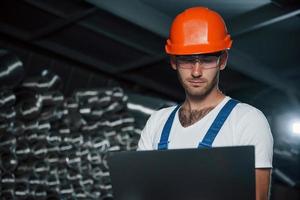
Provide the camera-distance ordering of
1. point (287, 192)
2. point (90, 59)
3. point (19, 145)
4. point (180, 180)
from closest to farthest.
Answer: point (180, 180) < point (19, 145) < point (90, 59) < point (287, 192)

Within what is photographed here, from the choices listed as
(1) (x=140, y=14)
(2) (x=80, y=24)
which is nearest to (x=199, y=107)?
(1) (x=140, y=14)

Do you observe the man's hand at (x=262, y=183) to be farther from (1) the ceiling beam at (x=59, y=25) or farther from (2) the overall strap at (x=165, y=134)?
(1) the ceiling beam at (x=59, y=25)

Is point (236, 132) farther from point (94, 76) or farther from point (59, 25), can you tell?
point (94, 76)

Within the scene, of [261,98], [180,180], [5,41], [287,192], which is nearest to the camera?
[180,180]

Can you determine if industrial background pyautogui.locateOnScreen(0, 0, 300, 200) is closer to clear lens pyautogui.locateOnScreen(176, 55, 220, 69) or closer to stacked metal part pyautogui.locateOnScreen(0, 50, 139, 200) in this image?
stacked metal part pyautogui.locateOnScreen(0, 50, 139, 200)

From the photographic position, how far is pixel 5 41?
21.3 ft

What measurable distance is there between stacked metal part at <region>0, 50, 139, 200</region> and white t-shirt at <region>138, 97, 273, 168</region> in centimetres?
320

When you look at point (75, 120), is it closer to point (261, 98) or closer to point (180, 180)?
point (261, 98)

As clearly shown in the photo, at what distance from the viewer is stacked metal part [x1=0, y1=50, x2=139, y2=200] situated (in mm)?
5141

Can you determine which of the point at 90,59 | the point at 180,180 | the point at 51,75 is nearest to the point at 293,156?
the point at 90,59

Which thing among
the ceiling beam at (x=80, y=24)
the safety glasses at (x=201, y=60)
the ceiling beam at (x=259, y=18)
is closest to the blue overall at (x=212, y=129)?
the safety glasses at (x=201, y=60)

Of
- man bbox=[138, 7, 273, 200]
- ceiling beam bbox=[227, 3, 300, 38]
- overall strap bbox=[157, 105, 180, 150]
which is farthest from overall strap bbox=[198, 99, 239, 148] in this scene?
ceiling beam bbox=[227, 3, 300, 38]

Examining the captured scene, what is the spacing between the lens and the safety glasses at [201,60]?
2.03 meters

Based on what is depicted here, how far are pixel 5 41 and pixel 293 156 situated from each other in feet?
15.1
